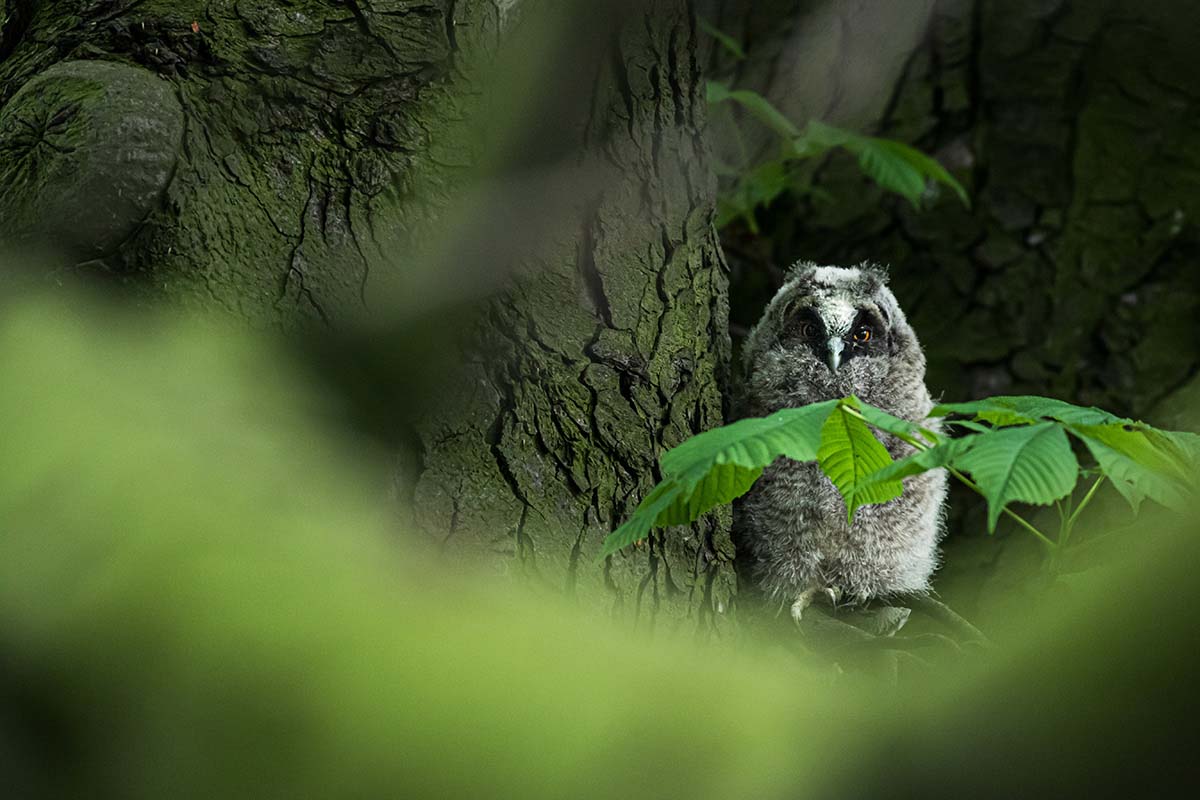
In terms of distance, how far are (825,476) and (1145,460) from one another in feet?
3.85

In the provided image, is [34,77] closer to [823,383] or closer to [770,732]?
[770,732]

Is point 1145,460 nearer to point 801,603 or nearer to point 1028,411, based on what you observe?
point 1028,411

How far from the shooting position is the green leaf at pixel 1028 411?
1.36 metres

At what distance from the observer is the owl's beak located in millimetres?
2686

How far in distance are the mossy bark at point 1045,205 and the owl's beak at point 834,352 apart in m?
1.12

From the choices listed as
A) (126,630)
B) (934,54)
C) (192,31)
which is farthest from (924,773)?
(934,54)

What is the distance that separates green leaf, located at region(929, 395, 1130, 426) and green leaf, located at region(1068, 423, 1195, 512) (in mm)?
12

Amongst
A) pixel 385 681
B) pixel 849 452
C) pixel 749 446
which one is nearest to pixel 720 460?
pixel 749 446

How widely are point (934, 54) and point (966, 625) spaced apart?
8.57ft

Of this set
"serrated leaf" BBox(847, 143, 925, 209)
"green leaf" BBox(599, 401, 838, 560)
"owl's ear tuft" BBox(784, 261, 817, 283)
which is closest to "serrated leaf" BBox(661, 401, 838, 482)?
"green leaf" BBox(599, 401, 838, 560)

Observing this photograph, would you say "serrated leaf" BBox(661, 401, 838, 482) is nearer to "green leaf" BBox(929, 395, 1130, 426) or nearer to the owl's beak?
"green leaf" BBox(929, 395, 1130, 426)

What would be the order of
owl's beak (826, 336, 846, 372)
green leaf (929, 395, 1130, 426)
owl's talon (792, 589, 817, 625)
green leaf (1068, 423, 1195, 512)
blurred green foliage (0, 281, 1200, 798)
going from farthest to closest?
owl's beak (826, 336, 846, 372) < owl's talon (792, 589, 817, 625) < green leaf (929, 395, 1130, 426) < green leaf (1068, 423, 1195, 512) < blurred green foliage (0, 281, 1200, 798)

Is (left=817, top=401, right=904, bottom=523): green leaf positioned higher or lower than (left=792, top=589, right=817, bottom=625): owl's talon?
higher

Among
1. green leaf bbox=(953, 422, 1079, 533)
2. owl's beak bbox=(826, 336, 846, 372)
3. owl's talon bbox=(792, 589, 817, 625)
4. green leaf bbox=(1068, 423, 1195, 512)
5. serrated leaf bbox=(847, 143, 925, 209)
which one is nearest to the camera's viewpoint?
green leaf bbox=(953, 422, 1079, 533)
